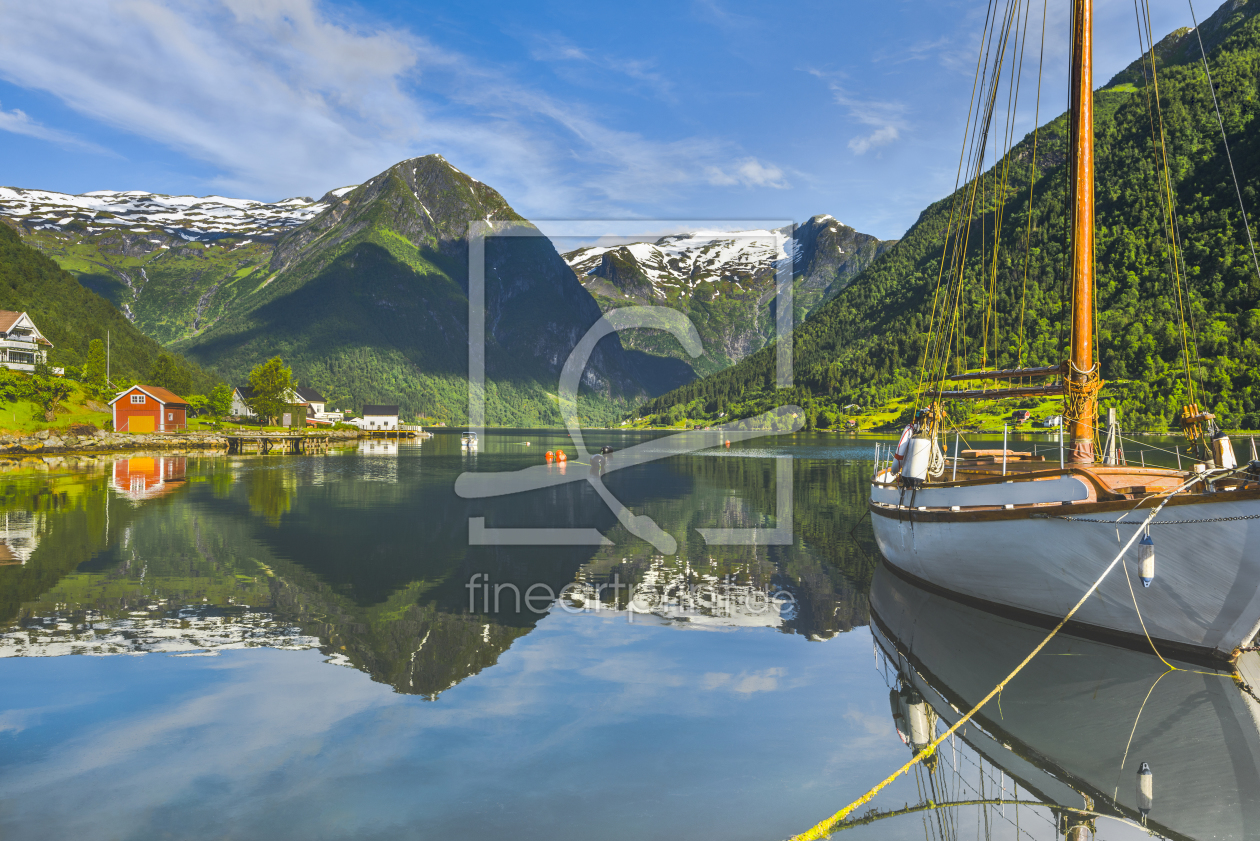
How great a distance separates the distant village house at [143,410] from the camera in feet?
388

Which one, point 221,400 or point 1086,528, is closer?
point 1086,528

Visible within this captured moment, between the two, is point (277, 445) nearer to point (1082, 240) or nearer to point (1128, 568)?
point (1082, 240)

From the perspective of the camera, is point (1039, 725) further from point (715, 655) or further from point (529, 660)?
point (529, 660)

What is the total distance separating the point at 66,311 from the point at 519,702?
201 metres

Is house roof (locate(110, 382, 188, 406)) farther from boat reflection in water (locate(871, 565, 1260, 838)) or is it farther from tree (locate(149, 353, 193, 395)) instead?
boat reflection in water (locate(871, 565, 1260, 838))

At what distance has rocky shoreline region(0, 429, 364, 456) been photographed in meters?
92.7

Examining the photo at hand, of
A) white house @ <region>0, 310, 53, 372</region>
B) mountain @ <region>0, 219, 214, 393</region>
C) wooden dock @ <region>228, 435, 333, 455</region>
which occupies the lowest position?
wooden dock @ <region>228, 435, 333, 455</region>

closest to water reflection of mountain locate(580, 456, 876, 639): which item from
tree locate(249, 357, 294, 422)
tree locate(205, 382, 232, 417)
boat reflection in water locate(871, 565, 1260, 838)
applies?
boat reflection in water locate(871, 565, 1260, 838)

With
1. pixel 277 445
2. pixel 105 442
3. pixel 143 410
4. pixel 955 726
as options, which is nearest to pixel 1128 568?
pixel 955 726

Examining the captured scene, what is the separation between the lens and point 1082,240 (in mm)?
23094

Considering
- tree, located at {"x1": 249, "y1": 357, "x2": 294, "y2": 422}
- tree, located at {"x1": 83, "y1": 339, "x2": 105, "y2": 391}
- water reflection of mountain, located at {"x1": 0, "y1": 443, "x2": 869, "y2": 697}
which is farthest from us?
tree, located at {"x1": 249, "y1": 357, "x2": 294, "y2": 422}

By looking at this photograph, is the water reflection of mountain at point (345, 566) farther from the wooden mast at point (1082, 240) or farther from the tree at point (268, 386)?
the tree at point (268, 386)

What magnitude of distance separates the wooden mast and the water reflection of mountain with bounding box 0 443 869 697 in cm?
932

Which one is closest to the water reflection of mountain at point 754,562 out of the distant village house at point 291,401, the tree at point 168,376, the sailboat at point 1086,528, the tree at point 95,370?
the sailboat at point 1086,528
